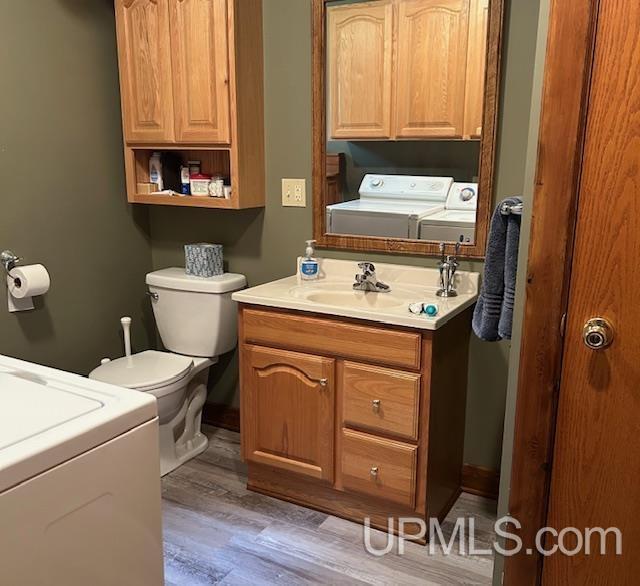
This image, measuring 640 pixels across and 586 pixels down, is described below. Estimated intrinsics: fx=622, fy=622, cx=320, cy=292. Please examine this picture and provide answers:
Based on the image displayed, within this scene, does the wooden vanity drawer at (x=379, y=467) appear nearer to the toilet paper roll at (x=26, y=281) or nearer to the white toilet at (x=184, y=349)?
the white toilet at (x=184, y=349)

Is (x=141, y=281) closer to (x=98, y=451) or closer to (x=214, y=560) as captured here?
(x=214, y=560)

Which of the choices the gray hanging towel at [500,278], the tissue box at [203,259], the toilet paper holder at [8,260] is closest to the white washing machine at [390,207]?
the tissue box at [203,259]

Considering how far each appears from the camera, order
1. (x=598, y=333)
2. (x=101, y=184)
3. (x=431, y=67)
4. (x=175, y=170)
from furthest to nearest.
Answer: (x=175, y=170) → (x=101, y=184) → (x=431, y=67) → (x=598, y=333)

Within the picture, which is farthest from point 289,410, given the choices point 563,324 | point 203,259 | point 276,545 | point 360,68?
point 360,68

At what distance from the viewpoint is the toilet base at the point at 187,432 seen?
2.65 m

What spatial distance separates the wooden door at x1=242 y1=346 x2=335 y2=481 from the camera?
2225mm

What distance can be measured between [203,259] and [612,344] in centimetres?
183

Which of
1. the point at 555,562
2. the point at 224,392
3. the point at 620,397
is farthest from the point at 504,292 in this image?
the point at 224,392

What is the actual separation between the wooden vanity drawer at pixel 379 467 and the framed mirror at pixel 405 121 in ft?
2.49

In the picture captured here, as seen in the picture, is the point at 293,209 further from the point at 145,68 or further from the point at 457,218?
the point at 145,68

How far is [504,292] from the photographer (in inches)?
A: 61.7

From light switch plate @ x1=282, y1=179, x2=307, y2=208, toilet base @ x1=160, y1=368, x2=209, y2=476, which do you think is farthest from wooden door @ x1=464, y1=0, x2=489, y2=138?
toilet base @ x1=160, y1=368, x2=209, y2=476

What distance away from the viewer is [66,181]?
8.54ft

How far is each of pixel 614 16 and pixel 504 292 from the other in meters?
0.66
